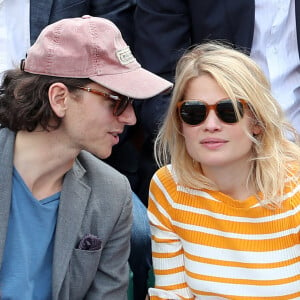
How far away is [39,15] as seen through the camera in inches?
147

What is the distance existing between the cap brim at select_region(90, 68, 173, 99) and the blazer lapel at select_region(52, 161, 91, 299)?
43cm

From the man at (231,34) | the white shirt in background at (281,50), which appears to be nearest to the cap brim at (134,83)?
the man at (231,34)

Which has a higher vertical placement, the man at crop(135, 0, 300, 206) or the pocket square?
the man at crop(135, 0, 300, 206)

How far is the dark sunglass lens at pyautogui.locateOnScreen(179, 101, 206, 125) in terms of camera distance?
108 inches

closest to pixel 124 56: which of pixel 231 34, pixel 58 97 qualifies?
pixel 58 97

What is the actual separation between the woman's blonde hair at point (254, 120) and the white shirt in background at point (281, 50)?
0.57 m

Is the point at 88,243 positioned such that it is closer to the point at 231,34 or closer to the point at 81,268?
the point at 81,268

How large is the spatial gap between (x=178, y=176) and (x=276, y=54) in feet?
3.19

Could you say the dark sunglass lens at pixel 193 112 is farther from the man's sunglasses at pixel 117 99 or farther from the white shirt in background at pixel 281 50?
the white shirt in background at pixel 281 50

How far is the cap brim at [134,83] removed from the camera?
8.66 ft

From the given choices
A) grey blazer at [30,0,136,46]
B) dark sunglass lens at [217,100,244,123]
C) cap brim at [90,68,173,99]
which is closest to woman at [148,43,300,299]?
dark sunglass lens at [217,100,244,123]

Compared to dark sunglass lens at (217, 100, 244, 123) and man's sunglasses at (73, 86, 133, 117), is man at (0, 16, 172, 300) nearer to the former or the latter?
man's sunglasses at (73, 86, 133, 117)

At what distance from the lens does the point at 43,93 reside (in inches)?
106

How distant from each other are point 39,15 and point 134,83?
1237 millimetres
